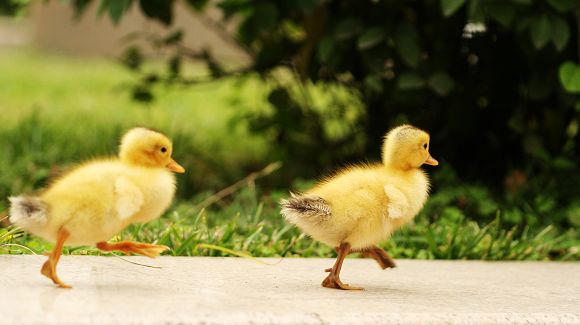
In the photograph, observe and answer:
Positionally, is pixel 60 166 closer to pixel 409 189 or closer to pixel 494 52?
pixel 494 52

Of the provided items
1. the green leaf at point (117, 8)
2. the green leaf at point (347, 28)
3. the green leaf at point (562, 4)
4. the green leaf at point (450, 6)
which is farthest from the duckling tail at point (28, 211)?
the green leaf at point (562, 4)

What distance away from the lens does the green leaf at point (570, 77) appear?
4.70 m

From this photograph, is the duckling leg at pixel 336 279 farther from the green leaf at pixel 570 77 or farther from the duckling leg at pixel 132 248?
the green leaf at pixel 570 77

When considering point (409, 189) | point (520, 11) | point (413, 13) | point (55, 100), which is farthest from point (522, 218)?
point (55, 100)

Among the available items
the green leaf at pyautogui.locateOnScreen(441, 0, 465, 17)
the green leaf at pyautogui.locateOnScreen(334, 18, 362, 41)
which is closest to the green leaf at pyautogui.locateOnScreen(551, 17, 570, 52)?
the green leaf at pyautogui.locateOnScreen(441, 0, 465, 17)

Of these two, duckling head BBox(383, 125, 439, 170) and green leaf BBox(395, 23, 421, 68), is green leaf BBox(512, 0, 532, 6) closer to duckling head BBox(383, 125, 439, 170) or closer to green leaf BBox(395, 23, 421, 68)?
green leaf BBox(395, 23, 421, 68)

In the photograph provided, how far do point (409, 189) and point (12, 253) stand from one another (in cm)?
160

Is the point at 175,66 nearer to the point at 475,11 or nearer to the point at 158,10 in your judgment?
the point at 158,10

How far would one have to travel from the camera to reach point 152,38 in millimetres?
6188

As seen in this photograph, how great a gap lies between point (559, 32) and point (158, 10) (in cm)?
218

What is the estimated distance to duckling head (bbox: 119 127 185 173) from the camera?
3201 millimetres

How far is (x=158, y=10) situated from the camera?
218 inches

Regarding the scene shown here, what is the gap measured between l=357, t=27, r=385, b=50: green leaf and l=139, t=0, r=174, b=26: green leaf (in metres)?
1.16

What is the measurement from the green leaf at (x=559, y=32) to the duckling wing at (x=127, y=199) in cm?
251
